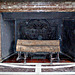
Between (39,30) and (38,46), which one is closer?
(38,46)

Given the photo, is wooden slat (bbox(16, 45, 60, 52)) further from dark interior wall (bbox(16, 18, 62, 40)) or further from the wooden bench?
dark interior wall (bbox(16, 18, 62, 40))

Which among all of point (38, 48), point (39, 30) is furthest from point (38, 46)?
point (39, 30)

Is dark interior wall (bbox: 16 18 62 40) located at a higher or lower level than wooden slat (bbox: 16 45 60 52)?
higher

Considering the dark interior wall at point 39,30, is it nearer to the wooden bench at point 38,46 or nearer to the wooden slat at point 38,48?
the wooden bench at point 38,46

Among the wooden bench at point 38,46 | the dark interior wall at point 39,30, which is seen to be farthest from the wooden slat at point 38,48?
the dark interior wall at point 39,30

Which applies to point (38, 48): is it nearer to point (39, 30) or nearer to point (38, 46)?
point (38, 46)

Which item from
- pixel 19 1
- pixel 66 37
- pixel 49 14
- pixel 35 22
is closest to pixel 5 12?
pixel 19 1

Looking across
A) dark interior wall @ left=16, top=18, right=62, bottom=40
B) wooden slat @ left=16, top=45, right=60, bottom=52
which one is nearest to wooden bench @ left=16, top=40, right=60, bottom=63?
wooden slat @ left=16, top=45, right=60, bottom=52

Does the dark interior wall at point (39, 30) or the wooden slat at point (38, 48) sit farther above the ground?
the dark interior wall at point (39, 30)

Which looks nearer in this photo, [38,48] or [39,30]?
[38,48]

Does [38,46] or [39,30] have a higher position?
[39,30]

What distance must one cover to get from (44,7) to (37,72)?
1.83 m

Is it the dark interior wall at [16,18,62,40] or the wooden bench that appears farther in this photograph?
the dark interior wall at [16,18,62,40]

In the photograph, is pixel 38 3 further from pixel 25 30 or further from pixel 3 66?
pixel 3 66
